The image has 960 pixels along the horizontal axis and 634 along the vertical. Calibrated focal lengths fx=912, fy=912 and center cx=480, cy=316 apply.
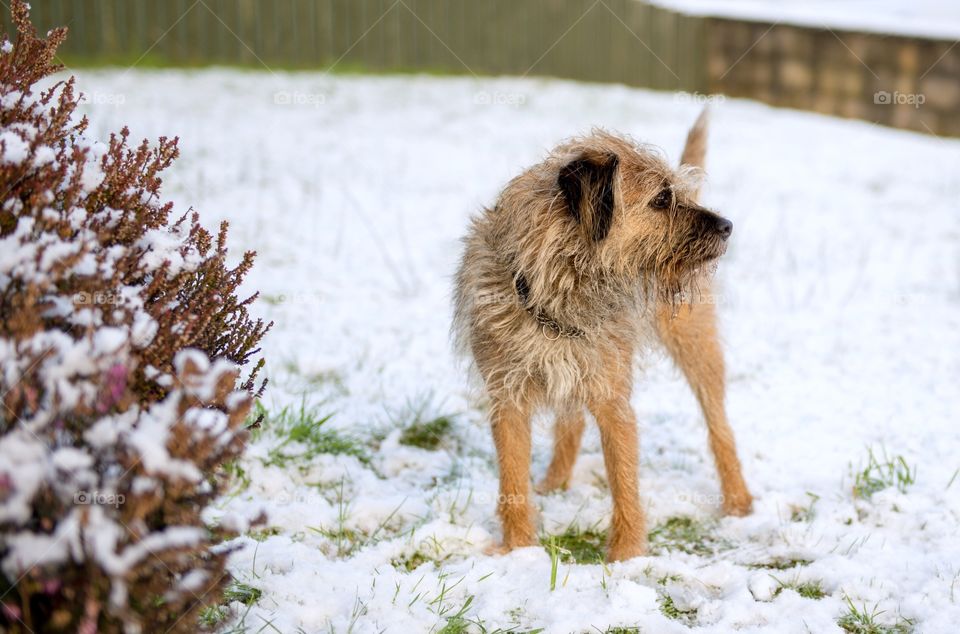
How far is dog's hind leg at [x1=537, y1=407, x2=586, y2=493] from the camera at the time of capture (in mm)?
4176

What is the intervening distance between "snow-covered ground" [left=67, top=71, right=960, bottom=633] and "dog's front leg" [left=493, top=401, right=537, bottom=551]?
0.42ft

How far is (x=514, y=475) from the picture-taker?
3594mm

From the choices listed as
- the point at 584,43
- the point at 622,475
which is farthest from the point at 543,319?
the point at 584,43

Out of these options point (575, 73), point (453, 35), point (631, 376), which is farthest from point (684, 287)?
point (575, 73)

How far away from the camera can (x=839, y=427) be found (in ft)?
15.2

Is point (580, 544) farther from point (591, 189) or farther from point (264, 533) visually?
point (591, 189)

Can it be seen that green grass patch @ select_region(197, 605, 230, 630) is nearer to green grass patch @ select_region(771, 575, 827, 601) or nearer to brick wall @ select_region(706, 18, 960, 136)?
green grass patch @ select_region(771, 575, 827, 601)

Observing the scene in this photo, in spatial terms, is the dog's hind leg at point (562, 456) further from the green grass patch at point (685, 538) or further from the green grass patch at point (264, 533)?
the green grass patch at point (264, 533)

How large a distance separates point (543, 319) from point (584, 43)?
12221 millimetres

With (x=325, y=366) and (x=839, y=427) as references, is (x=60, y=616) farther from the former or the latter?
(x=839, y=427)

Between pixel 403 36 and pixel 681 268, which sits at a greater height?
pixel 403 36

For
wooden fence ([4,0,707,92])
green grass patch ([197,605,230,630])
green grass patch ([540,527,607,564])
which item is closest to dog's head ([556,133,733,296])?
green grass patch ([540,527,607,564])

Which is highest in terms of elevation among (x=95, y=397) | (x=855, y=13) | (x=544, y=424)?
(x=855, y=13)

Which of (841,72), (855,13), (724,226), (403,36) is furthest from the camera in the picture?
(855,13)
